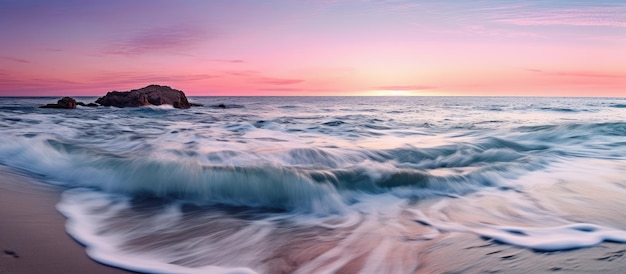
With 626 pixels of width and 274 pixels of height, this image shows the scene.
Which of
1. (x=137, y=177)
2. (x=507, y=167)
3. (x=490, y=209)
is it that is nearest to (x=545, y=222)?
(x=490, y=209)

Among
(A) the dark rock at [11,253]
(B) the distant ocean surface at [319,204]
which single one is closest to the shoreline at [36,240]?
(A) the dark rock at [11,253]

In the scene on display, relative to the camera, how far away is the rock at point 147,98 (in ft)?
101

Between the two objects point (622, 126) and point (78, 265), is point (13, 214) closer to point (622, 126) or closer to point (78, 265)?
point (78, 265)

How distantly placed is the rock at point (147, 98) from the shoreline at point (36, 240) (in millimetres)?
28200

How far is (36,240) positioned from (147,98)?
30537mm

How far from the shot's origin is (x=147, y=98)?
1237 inches

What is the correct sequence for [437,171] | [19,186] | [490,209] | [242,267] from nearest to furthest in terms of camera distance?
[242,267]
[490,209]
[19,186]
[437,171]

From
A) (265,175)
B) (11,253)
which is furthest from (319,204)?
(11,253)

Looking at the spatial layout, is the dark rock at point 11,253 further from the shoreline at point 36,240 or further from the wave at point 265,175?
the wave at point 265,175

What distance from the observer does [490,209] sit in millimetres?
4367

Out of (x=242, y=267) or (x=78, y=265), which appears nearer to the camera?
(x=78, y=265)

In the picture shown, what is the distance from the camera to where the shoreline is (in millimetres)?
2541

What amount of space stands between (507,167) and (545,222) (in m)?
2.82

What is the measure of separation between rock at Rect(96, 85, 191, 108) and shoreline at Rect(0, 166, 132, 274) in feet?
92.5
